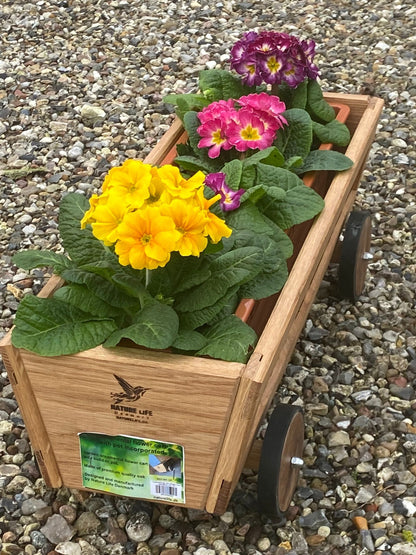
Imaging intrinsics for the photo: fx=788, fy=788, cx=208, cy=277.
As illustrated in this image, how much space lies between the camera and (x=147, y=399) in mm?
1785

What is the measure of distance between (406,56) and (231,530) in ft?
10.5

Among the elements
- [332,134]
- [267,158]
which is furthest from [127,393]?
[332,134]

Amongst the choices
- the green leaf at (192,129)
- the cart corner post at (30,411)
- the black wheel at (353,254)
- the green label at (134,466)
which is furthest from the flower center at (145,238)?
Answer: the black wheel at (353,254)

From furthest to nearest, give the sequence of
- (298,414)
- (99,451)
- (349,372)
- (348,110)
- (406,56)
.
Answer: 1. (406,56)
2. (348,110)
3. (349,372)
4. (298,414)
5. (99,451)

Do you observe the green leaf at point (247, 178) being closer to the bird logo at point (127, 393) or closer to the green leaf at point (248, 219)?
the green leaf at point (248, 219)

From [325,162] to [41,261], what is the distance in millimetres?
1060

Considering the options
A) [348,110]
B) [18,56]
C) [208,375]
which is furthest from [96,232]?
[18,56]

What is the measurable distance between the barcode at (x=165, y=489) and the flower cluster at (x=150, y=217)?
586mm

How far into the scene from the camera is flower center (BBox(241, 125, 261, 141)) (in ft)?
8.06

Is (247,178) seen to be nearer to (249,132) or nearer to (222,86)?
(249,132)

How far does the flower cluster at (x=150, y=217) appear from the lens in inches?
64.6

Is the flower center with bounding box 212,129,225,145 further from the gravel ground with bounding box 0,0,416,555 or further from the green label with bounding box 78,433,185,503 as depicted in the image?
the green label with bounding box 78,433,185,503

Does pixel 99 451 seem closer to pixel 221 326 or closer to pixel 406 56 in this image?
pixel 221 326

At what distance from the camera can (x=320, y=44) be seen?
180 inches
